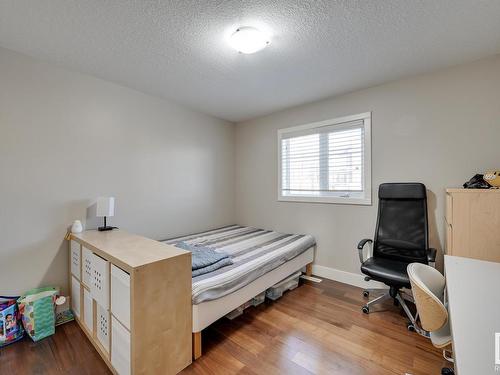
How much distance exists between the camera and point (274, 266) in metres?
2.36

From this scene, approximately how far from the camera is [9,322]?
70.5 inches

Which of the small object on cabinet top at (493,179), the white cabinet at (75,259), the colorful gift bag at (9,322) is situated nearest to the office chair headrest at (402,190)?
the small object on cabinet top at (493,179)

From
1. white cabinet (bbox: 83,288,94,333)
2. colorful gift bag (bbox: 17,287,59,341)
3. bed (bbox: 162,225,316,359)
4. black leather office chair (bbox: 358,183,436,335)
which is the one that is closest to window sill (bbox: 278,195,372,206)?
black leather office chair (bbox: 358,183,436,335)

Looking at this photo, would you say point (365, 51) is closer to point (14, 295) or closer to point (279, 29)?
point (279, 29)

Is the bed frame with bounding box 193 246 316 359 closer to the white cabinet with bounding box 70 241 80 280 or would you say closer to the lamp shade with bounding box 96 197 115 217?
the white cabinet with bounding box 70 241 80 280

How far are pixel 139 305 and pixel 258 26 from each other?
204 cm

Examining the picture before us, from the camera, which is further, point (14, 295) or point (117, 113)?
point (117, 113)

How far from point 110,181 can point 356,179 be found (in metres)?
2.95

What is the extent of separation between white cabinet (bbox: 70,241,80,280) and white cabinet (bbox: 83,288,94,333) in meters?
0.22

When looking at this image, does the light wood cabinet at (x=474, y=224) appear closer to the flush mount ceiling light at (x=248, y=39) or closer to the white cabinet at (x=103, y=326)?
the flush mount ceiling light at (x=248, y=39)

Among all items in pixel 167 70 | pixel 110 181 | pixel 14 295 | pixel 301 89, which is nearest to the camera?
pixel 14 295

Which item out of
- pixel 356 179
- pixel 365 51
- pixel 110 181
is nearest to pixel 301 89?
pixel 365 51

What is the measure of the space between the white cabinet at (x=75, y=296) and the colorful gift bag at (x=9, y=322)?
0.36m

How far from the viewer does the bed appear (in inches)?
66.0
